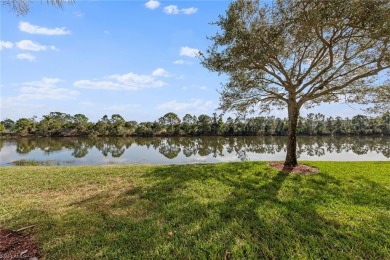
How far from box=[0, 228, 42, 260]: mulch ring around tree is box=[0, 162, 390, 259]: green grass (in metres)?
0.13

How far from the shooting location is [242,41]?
31.0 ft

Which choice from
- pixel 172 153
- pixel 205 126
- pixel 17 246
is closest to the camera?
pixel 17 246

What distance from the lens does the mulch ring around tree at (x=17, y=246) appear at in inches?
141

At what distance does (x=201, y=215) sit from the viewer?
500 cm

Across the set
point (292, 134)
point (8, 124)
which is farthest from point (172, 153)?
point (8, 124)

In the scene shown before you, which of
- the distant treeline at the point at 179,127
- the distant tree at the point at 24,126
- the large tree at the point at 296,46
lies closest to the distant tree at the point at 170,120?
the distant treeline at the point at 179,127

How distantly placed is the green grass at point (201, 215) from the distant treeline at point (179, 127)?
5065 cm

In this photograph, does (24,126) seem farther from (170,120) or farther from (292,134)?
(292,134)

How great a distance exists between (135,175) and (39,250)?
511cm

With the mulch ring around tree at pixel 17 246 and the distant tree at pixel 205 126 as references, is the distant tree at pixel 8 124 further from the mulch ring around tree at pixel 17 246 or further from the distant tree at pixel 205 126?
the mulch ring around tree at pixel 17 246

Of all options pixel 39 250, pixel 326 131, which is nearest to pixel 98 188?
pixel 39 250

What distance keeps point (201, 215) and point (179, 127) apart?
60.1m

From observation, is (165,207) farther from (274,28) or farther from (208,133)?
(208,133)

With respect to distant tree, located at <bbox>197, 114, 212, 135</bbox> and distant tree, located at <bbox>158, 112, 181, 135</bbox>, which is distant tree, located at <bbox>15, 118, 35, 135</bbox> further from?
distant tree, located at <bbox>197, 114, 212, 135</bbox>
